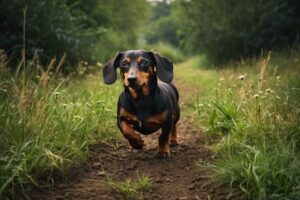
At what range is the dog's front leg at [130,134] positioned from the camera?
4098 mm

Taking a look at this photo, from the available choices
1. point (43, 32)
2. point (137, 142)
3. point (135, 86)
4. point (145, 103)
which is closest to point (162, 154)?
point (137, 142)

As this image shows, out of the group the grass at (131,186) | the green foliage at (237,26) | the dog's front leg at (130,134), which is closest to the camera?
the grass at (131,186)

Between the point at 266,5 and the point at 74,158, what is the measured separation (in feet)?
30.4

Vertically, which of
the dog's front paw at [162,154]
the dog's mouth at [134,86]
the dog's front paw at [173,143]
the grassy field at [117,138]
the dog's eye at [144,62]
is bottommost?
the dog's front paw at [173,143]

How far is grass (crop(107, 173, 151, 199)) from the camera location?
128 inches

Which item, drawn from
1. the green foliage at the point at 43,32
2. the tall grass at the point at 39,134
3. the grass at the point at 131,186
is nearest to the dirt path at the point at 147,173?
the grass at the point at 131,186

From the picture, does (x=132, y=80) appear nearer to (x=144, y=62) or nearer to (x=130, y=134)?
(x=144, y=62)

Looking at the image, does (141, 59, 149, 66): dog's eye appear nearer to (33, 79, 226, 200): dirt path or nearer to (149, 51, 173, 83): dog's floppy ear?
(149, 51, 173, 83): dog's floppy ear

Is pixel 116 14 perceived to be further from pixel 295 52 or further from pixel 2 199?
pixel 2 199

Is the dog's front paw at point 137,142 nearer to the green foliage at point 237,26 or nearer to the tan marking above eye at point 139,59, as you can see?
the tan marking above eye at point 139,59

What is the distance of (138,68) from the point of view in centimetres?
409

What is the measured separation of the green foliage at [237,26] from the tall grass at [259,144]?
6423 millimetres

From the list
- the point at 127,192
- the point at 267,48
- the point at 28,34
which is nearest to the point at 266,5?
the point at 267,48

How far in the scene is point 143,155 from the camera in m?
4.44
